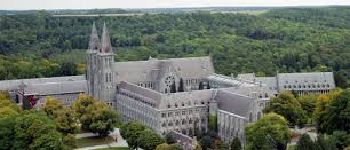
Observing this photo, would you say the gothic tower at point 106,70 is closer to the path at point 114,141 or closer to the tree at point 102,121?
the path at point 114,141

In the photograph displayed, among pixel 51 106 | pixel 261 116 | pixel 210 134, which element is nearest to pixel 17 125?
pixel 51 106

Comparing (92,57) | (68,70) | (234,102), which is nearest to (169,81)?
(92,57)

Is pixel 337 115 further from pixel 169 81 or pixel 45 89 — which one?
pixel 45 89

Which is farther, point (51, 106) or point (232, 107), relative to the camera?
point (51, 106)

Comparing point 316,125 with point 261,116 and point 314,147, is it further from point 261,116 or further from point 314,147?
point 314,147

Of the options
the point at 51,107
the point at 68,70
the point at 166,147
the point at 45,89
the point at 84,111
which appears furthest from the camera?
the point at 68,70
